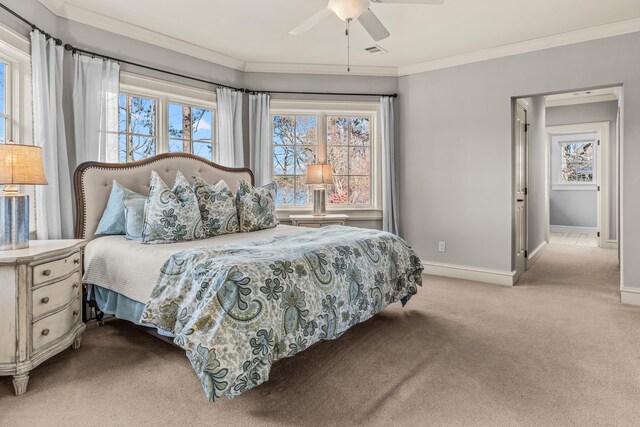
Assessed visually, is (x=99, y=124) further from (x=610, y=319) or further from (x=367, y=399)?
(x=610, y=319)

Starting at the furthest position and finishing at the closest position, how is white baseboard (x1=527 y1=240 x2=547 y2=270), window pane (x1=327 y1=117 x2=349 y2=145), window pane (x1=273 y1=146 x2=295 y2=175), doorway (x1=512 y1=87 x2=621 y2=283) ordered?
1. white baseboard (x1=527 y1=240 x2=547 y2=270)
2. window pane (x1=327 y1=117 x2=349 y2=145)
3. window pane (x1=273 y1=146 x2=295 y2=175)
4. doorway (x1=512 y1=87 x2=621 y2=283)

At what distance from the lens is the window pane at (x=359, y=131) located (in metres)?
5.11

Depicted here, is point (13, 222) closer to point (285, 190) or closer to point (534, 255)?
point (285, 190)

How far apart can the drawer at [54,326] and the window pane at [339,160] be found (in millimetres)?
3408

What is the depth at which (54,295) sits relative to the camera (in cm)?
223

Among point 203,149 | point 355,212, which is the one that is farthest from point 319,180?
point 203,149

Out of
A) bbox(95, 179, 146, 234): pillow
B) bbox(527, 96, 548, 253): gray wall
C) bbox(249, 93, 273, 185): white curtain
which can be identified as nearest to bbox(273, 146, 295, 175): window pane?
bbox(249, 93, 273, 185): white curtain

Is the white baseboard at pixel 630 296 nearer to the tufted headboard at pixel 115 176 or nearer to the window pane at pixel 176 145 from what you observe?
the tufted headboard at pixel 115 176

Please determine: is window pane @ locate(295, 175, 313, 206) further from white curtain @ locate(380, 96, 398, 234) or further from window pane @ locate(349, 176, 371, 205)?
white curtain @ locate(380, 96, 398, 234)

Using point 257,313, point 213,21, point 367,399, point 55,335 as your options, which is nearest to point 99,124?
point 213,21

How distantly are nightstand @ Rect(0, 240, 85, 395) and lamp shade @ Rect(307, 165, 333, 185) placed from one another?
105 inches

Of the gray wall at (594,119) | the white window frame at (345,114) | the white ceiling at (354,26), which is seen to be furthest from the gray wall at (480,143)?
the gray wall at (594,119)

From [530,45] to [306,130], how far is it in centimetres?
273

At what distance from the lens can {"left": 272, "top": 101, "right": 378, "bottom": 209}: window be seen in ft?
16.3
